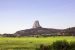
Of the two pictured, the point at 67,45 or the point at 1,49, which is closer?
the point at 67,45

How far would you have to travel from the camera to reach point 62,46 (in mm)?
50969

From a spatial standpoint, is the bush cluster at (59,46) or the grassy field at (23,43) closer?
the bush cluster at (59,46)

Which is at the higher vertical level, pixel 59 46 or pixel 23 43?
pixel 23 43

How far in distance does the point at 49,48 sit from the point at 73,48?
509 centimetres

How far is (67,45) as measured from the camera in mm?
51156

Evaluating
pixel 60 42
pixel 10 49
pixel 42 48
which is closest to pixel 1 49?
pixel 10 49

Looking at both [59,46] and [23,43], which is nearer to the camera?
[59,46]

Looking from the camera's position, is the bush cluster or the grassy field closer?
the bush cluster

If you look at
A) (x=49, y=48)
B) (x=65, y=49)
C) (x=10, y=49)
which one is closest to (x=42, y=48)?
(x=49, y=48)

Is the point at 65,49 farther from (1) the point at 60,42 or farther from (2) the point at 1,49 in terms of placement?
(2) the point at 1,49

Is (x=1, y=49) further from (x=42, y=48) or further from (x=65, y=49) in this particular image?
(x=65, y=49)

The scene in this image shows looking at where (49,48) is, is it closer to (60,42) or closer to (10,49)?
(60,42)

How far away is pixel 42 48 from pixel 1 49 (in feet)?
36.9

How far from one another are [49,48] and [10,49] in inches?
450
